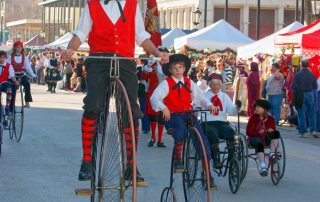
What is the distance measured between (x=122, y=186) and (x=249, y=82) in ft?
68.6

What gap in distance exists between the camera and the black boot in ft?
28.5

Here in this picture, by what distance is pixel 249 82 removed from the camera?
94.3 ft

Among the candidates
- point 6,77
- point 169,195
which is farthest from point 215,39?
point 169,195

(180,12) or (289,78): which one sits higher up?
(180,12)

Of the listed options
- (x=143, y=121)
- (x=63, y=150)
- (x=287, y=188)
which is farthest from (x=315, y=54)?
(x=287, y=188)

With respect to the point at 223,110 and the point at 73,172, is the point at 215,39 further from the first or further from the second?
the point at 223,110

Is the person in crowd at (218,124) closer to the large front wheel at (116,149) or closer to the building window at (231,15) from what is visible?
the large front wheel at (116,149)

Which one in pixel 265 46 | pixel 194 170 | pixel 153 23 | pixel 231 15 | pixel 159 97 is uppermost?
pixel 231 15

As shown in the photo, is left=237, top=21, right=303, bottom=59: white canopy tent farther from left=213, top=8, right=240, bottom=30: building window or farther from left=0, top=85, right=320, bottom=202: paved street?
left=213, top=8, right=240, bottom=30: building window

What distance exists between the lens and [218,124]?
1338 centimetres

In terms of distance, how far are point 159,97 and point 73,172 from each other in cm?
359

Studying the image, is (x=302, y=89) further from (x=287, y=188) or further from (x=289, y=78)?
(x=287, y=188)

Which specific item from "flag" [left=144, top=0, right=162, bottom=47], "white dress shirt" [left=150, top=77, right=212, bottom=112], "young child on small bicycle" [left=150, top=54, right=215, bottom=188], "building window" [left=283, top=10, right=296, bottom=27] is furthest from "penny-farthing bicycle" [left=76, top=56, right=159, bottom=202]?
"building window" [left=283, top=10, right=296, bottom=27]

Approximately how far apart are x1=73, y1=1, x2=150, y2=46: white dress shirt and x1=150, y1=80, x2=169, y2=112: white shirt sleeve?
4.89ft
